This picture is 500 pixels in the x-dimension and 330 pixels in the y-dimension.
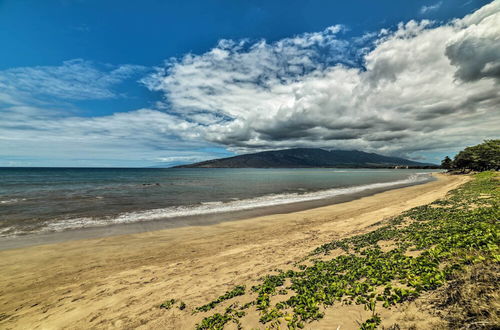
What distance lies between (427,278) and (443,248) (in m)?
2.15

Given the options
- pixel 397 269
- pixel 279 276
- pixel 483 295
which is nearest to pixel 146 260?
pixel 279 276

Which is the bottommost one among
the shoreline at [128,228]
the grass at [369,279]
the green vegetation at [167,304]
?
the shoreline at [128,228]

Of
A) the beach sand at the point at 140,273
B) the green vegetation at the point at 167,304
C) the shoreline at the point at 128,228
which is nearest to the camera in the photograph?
the beach sand at the point at 140,273

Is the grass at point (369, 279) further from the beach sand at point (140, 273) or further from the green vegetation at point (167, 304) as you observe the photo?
the green vegetation at point (167, 304)

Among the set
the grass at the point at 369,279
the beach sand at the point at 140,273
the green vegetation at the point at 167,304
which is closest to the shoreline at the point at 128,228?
the beach sand at the point at 140,273

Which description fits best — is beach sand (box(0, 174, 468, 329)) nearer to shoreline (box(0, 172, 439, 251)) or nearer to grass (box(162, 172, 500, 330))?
grass (box(162, 172, 500, 330))

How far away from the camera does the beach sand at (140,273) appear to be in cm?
666

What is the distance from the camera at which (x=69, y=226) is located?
17.9 metres

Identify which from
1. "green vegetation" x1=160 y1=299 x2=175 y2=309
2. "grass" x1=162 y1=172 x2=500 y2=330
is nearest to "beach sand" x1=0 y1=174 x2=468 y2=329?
"green vegetation" x1=160 y1=299 x2=175 y2=309

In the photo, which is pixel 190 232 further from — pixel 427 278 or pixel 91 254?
pixel 427 278

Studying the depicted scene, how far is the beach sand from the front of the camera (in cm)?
666

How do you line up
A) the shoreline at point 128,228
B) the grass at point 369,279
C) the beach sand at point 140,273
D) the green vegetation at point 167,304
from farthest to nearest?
the shoreline at point 128,228 < the green vegetation at point 167,304 < the beach sand at point 140,273 < the grass at point 369,279

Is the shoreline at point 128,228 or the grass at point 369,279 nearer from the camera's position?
the grass at point 369,279

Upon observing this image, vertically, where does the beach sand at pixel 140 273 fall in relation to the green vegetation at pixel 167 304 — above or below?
below
